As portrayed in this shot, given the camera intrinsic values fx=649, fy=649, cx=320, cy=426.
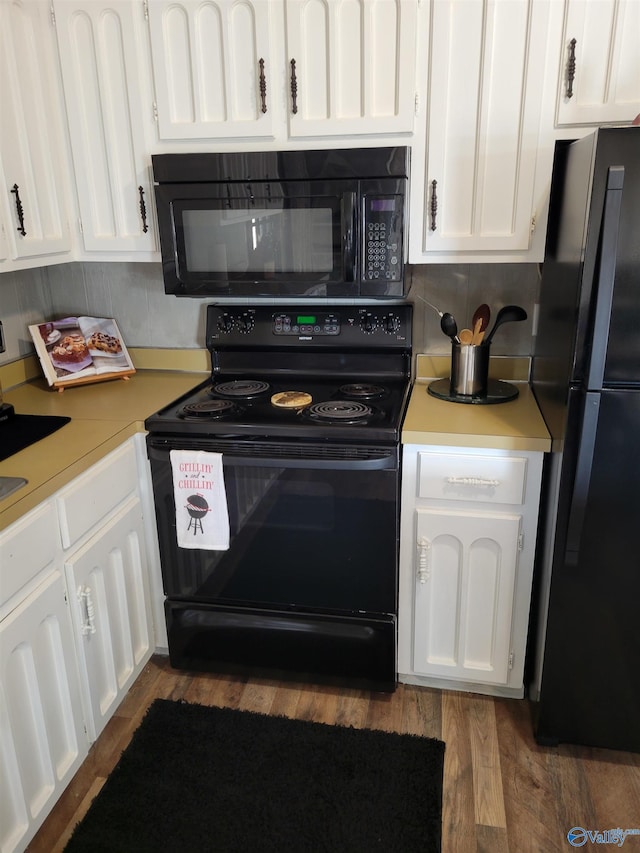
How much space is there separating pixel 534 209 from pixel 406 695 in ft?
5.05

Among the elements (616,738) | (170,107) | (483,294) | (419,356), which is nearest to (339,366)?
(419,356)

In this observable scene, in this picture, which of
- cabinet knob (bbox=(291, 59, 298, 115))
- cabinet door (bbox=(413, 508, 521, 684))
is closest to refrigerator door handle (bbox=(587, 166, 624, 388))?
cabinet door (bbox=(413, 508, 521, 684))

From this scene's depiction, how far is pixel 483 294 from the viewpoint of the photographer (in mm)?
2232

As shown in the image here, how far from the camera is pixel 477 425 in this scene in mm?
1845

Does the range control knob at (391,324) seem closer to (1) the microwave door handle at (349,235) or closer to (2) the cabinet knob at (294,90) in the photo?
(1) the microwave door handle at (349,235)

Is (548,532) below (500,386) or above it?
below

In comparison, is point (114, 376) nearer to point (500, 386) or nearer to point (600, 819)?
point (500, 386)

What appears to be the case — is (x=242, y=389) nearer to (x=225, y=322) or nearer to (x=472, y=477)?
(x=225, y=322)

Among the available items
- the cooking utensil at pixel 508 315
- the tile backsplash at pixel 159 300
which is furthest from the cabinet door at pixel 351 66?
the cooking utensil at pixel 508 315

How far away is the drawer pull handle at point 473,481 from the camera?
182cm

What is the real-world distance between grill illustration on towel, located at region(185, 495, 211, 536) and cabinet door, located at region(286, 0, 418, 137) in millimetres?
1124

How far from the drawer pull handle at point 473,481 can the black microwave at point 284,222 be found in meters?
0.57

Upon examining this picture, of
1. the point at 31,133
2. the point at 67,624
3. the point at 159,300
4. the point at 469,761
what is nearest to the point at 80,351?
the point at 159,300

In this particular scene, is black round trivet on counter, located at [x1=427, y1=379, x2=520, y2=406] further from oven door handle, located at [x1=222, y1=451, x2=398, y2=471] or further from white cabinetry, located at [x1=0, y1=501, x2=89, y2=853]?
white cabinetry, located at [x1=0, y1=501, x2=89, y2=853]
